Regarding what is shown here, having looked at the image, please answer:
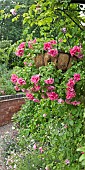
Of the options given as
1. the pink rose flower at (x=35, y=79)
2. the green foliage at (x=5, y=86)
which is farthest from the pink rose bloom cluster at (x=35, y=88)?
the green foliage at (x=5, y=86)

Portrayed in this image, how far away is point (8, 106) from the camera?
620 centimetres

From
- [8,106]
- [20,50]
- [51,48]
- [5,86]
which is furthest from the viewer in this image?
[5,86]

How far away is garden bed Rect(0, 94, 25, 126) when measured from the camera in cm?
606

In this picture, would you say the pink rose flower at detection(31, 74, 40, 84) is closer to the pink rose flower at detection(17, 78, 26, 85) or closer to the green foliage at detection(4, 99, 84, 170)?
the pink rose flower at detection(17, 78, 26, 85)

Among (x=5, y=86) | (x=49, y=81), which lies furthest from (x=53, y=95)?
(x=5, y=86)

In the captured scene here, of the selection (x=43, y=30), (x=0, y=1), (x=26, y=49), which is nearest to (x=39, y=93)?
(x=26, y=49)

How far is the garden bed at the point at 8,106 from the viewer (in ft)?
19.9

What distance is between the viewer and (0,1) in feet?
32.9

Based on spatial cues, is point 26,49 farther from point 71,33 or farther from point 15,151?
point 15,151

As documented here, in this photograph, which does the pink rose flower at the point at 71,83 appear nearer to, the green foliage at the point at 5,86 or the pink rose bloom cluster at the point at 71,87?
the pink rose bloom cluster at the point at 71,87

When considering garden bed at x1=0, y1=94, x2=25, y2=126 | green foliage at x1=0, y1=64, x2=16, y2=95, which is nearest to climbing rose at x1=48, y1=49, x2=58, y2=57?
garden bed at x1=0, y1=94, x2=25, y2=126

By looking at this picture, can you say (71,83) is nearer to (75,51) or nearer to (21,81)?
(75,51)

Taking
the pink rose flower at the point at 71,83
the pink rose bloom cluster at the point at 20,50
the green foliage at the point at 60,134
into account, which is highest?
the pink rose bloom cluster at the point at 20,50

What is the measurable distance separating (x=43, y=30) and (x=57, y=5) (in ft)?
1.68
